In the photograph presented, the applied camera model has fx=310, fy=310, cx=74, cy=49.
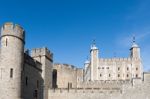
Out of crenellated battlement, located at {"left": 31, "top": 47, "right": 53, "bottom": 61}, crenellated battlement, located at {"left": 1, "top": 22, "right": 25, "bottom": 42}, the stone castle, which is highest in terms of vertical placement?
crenellated battlement, located at {"left": 1, "top": 22, "right": 25, "bottom": 42}

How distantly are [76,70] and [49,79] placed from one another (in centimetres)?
1190

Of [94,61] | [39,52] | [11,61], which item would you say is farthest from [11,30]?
[94,61]

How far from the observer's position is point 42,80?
3934cm

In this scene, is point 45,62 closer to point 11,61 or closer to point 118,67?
point 11,61

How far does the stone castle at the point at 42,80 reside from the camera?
3123cm

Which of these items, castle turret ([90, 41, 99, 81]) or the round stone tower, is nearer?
the round stone tower

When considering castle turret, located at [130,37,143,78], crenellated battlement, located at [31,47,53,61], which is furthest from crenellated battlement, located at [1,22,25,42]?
castle turret, located at [130,37,143,78]

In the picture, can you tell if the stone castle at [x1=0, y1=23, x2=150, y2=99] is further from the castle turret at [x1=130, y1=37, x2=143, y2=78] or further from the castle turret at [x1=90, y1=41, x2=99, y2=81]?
the castle turret at [x1=130, y1=37, x2=143, y2=78]

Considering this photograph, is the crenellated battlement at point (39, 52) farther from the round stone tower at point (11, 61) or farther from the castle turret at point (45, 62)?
the round stone tower at point (11, 61)

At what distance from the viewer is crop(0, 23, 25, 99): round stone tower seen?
101ft

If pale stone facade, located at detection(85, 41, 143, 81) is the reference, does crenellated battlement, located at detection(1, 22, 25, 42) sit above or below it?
above

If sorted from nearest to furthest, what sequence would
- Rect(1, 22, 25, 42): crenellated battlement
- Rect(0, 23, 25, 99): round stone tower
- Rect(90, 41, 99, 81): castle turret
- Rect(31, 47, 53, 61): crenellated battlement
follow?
Rect(0, 23, 25, 99): round stone tower, Rect(1, 22, 25, 42): crenellated battlement, Rect(31, 47, 53, 61): crenellated battlement, Rect(90, 41, 99, 81): castle turret

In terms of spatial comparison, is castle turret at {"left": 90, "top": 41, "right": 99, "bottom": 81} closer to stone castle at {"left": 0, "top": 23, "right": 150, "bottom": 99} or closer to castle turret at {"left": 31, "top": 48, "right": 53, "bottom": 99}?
stone castle at {"left": 0, "top": 23, "right": 150, "bottom": 99}

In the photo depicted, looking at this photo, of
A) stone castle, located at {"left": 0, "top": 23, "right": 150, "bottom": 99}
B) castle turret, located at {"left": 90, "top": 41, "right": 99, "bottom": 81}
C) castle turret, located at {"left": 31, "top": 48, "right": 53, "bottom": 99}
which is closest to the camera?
stone castle, located at {"left": 0, "top": 23, "right": 150, "bottom": 99}
